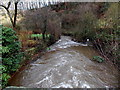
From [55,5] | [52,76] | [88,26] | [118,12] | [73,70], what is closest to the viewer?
[52,76]

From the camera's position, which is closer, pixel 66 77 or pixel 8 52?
pixel 8 52

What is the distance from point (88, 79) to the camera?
4785 millimetres

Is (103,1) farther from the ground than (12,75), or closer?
farther from the ground

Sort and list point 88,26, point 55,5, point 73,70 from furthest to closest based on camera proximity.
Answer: point 55,5 < point 88,26 < point 73,70

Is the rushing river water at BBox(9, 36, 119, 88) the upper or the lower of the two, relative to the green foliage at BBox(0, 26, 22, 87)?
lower

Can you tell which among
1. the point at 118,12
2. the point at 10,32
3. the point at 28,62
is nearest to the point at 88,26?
the point at 118,12

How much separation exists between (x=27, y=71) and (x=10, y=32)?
2.45m

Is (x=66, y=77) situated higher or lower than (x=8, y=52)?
lower

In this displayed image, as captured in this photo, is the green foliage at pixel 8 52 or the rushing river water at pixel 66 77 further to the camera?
the rushing river water at pixel 66 77

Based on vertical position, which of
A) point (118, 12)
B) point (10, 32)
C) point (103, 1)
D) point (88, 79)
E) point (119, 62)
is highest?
point (103, 1)

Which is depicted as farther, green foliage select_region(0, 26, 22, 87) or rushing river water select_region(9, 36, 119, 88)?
rushing river water select_region(9, 36, 119, 88)

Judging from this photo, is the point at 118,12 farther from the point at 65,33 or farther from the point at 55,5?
the point at 55,5

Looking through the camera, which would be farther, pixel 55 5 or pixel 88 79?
pixel 55 5

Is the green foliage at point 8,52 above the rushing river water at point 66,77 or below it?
above
